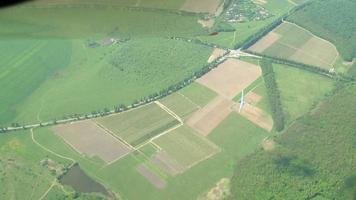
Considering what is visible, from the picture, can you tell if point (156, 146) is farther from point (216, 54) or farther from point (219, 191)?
point (216, 54)

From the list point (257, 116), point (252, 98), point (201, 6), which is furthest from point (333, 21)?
point (201, 6)

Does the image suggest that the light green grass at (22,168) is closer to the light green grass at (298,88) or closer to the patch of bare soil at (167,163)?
the patch of bare soil at (167,163)

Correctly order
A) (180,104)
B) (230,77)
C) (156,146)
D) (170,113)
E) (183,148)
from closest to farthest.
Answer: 1. (183,148)
2. (156,146)
3. (170,113)
4. (180,104)
5. (230,77)

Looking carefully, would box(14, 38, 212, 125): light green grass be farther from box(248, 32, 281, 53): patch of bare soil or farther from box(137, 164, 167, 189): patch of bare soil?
box(137, 164, 167, 189): patch of bare soil

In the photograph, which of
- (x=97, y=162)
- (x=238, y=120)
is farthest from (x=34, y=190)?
(x=238, y=120)

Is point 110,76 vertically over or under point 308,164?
over

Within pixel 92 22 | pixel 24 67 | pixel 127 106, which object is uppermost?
pixel 92 22
